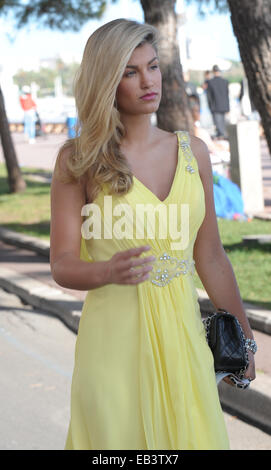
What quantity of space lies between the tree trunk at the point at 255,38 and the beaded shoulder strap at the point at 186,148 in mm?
4222

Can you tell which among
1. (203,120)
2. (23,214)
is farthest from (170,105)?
(203,120)

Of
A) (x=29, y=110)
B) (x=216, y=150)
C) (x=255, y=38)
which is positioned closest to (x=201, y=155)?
(x=255, y=38)

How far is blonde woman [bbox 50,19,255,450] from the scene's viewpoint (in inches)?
99.0

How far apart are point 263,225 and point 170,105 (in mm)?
1970

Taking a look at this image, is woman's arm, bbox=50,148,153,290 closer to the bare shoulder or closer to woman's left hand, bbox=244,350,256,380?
the bare shoulder

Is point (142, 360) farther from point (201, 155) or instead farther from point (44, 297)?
point (44, 297)

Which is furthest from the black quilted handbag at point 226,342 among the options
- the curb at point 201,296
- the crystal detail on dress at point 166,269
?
the curb at point 201,296

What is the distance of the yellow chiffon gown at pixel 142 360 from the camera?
2514 mm

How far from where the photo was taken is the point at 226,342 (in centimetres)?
271

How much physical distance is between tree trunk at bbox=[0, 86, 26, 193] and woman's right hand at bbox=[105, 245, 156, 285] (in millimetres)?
14863

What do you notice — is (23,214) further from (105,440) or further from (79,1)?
(105,440)

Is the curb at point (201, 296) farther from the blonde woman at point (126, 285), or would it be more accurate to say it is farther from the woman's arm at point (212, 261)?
the blonde woman at point (126, 285)

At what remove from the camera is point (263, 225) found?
11180 millimetres

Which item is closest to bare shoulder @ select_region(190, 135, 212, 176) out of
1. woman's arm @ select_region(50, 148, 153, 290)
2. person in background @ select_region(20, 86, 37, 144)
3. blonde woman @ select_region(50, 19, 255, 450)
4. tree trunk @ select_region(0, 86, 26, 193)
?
blonde woman @ select_region(50, 19, 255, 450)
